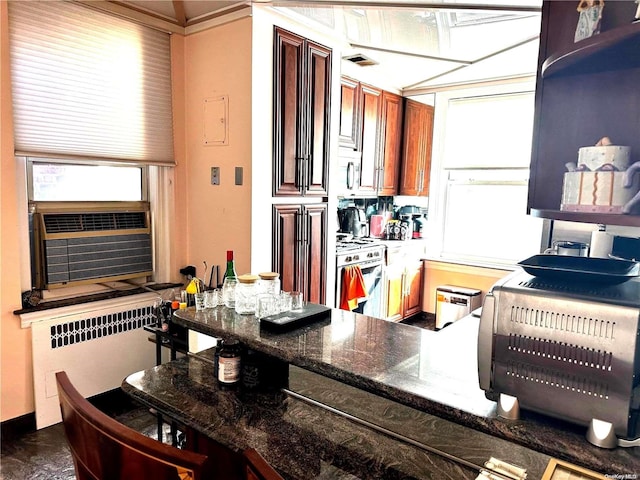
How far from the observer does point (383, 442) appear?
4.34 ft

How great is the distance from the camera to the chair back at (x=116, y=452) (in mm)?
896

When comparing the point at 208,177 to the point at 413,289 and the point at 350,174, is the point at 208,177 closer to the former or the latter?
the point at 350,174

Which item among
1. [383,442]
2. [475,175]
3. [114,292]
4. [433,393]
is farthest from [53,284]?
[475,175]

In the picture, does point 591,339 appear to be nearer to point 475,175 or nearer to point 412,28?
point 412,28

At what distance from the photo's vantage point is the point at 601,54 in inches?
40.3

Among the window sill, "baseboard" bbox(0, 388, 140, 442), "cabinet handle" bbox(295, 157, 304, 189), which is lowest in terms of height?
"baseboard" bbox(0, 388, 140, 442)

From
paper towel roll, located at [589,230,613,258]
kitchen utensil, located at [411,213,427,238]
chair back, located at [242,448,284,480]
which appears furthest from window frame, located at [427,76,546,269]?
chair back, located at [242,448,284,480]

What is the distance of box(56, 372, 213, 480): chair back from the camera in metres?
0.90

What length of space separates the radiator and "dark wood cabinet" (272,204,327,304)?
941 millimetres

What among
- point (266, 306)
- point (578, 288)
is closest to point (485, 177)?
point (266, 306)

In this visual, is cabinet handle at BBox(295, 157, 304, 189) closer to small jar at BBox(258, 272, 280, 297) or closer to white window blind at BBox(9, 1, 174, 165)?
white window blind at BBox(9, 1, 174, 165)

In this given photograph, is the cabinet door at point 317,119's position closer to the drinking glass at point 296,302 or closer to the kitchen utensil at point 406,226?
the drinking glass at point 296,302

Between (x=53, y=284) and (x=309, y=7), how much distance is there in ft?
7.51

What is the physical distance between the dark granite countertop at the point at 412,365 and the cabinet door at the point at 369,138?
8.68 feet
